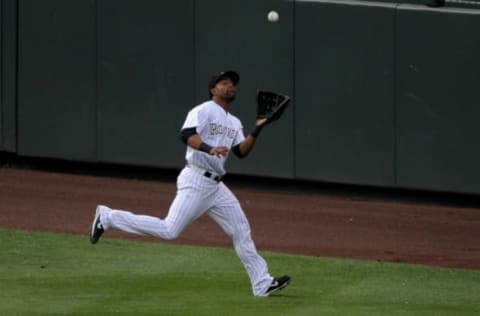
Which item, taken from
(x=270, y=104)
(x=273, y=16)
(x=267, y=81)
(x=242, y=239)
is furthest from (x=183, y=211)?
(x=267, y=81)

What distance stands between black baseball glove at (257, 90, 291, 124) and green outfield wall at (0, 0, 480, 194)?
4.79m

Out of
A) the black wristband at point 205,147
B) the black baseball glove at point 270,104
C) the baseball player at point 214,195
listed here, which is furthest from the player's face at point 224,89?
the black wristband at point 205,147

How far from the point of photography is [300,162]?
15430 millimetres

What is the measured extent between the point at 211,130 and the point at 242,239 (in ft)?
2.52

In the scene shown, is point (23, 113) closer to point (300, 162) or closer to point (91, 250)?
point (300, 162)

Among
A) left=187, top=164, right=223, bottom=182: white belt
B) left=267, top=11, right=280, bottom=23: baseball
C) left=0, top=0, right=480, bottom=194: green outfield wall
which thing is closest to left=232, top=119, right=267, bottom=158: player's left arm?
left=187, top=164, right=223, bottom=182: white belt

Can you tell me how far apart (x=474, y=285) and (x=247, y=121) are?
493 cm

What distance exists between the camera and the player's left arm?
391 inches

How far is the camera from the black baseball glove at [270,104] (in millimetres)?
10023

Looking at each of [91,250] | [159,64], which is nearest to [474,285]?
[91,250]

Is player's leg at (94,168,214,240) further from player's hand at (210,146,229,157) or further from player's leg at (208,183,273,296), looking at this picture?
player's hand at (210,146,229,157)

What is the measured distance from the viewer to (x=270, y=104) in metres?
10.1

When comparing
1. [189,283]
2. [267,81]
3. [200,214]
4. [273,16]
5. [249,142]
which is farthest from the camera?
[267,81]

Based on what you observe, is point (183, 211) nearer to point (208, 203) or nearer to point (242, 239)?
point (208, 203)
